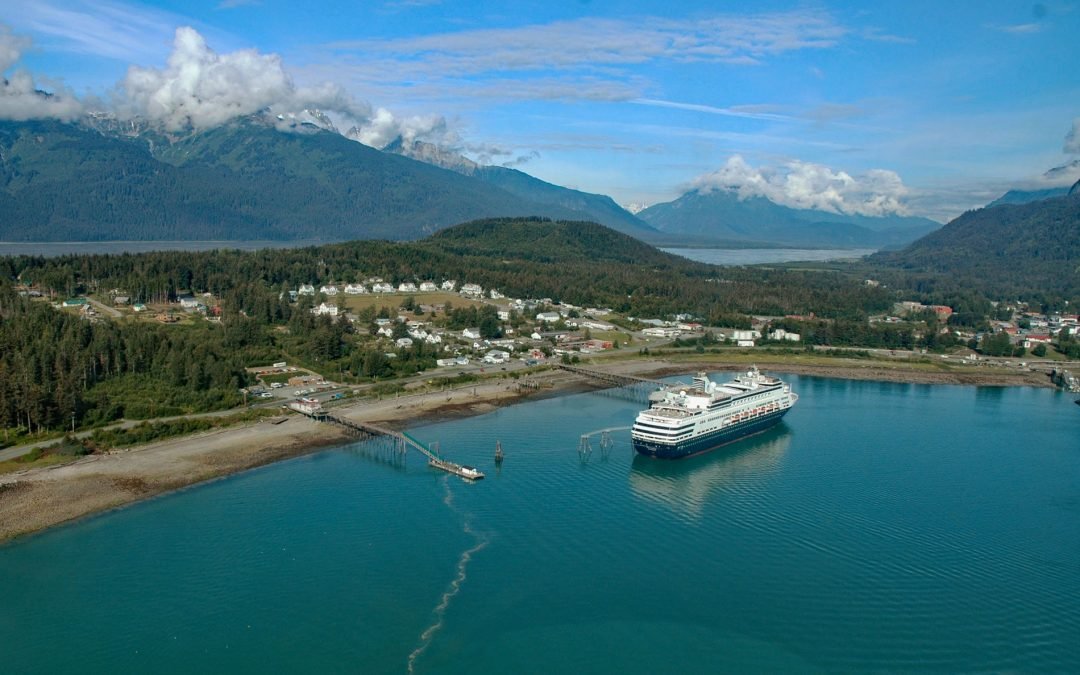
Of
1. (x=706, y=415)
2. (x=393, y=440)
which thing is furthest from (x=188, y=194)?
(x=706, y=415)

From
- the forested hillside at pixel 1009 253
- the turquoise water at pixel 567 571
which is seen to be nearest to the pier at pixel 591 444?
the turquoise water at pixel 567 571

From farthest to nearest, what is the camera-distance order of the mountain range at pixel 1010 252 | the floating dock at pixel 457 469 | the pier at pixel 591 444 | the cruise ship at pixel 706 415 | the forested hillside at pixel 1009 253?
the mountain range at pixel 1010 252 < the forested hillside at pixel 1009 253 < the pier at pixel 591 444 < the cruise ship at pixel 706 415 < the floating dock at pixel 457 469

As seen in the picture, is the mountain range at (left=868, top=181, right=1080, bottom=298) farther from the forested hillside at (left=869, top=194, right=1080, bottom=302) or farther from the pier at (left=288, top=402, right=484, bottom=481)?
the pier at (left=288, top=402, right=484, bottom=481)

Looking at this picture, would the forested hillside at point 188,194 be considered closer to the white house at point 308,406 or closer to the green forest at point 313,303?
the green forest at point 313,303

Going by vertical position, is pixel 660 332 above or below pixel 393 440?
above

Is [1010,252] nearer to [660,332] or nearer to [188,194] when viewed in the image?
[660,332]
